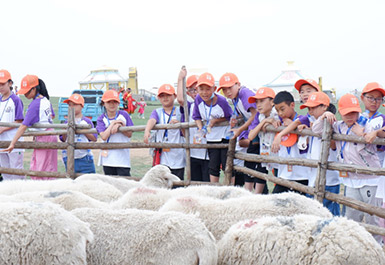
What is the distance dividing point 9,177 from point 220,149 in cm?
374

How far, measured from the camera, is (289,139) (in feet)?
20.1

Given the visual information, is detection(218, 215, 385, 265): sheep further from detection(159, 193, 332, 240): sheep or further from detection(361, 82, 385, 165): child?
detection(361, 82, 385, 165): child

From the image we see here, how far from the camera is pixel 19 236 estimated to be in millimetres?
2955

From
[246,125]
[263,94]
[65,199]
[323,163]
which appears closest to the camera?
[65,199]

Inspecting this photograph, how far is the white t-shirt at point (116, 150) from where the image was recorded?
7688mm

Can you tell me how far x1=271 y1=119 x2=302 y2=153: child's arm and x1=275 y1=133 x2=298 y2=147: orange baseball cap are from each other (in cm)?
13

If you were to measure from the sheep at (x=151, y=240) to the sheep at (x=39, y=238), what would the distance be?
0.25m

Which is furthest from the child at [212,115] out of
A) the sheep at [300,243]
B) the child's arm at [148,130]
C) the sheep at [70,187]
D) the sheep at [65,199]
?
the sheep at [300,243]

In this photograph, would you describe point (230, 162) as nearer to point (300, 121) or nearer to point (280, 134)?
point (280, 134)

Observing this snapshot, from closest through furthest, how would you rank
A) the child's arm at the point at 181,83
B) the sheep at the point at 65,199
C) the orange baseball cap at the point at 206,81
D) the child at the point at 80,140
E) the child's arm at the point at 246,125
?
the sheep at the point at 65,199 < the child's arm at the point at 246,125 < the orange baseball cap at the point at 206,81 < the child's arm at the point at 181,83 < the child at the point at 80,140

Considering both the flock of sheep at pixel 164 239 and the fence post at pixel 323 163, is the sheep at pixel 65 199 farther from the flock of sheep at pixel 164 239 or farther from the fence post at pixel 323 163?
the fence post at pixel 323 163

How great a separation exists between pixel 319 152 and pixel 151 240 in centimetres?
319

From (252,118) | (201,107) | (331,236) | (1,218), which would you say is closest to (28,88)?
(201,107)

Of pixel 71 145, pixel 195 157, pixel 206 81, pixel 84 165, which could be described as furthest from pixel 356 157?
pixel 84 165
